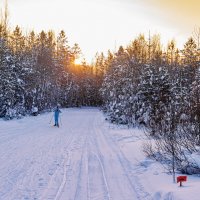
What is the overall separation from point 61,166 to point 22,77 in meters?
29.7

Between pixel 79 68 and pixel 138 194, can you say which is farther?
pixel 79 68

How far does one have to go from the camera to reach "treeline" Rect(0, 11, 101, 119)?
3291cm

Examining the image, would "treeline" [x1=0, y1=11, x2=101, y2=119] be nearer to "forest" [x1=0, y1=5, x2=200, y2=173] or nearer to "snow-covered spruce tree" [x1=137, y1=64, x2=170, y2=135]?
"forest" [x1=0, y1=5, x2=200, y2=173]

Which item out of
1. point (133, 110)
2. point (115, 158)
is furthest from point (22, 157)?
point (133, 110)

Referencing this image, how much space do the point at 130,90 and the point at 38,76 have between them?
19362 mm

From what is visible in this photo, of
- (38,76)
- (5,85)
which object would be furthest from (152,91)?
(38,76)

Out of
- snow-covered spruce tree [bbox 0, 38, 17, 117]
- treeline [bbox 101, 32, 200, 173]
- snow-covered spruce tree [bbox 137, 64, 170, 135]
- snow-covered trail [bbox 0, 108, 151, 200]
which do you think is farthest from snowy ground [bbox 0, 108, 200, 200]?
snow-covered spruce tree [bbox 0, 38, 17, 117]

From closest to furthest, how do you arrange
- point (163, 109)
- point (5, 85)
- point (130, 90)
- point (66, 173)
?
point (66, 173) < point (163, 109) < point (130, 90) < point (5, 85)

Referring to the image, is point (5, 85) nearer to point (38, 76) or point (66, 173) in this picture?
point (38, 76)

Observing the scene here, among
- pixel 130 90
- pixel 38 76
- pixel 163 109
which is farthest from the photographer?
pixel 38 76

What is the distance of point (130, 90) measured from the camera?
2938 cm

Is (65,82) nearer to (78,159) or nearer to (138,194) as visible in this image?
(78,159)

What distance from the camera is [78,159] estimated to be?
1241 cm

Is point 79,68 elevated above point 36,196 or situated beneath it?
elevated above
